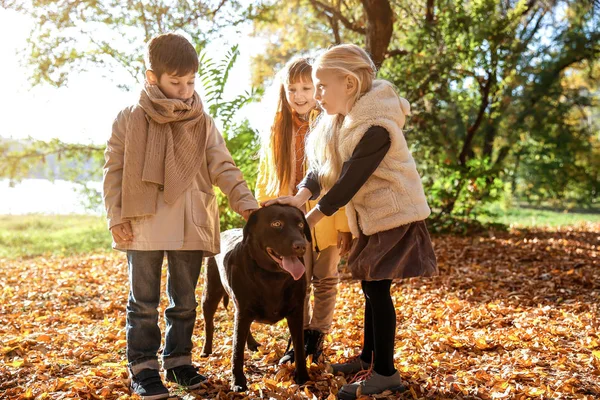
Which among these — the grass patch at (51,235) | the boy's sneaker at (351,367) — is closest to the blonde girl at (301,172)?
the boy's sneaker at (351,367)

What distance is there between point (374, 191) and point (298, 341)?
990 millimetres

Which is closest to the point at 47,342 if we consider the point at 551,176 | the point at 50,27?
the point at 50,27

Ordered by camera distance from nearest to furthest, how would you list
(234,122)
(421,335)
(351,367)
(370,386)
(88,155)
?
(370,386)
(351,367)
(421,335)
(234,122)
(88,155)

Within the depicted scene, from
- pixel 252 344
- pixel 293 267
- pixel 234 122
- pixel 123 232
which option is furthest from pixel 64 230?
pixel 293 267

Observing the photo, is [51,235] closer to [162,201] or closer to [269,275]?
[162,201]

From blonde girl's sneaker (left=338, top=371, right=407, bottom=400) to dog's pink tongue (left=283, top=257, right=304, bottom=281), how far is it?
70cm

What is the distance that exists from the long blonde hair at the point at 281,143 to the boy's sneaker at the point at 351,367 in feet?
3.96

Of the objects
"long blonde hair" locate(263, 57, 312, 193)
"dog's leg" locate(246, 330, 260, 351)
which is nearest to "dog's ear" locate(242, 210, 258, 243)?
"long blonde hair" locate(263, 57, 312, 193)

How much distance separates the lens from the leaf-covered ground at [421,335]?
3.43m

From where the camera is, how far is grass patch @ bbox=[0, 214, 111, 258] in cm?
1180

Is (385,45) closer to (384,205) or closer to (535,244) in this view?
(535,244)

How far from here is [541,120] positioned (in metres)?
14.5

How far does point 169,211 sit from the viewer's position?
3348mm

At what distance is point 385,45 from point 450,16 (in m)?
1.83
